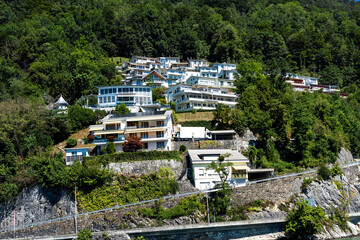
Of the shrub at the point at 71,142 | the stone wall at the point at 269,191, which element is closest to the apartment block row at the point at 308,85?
the stone wall at the point at 269,191

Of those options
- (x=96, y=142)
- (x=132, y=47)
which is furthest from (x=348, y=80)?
(x=96, y=142)

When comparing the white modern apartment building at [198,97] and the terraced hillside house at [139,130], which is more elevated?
the white modern apartment building at [198,97]

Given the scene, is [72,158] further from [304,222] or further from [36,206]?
[304,222]

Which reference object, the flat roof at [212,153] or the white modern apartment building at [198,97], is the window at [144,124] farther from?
the white modern apartment building at [198,97]

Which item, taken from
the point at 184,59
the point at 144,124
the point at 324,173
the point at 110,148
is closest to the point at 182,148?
the point at 144,124

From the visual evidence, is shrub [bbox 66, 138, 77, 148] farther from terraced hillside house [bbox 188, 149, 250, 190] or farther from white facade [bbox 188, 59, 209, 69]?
white facade [bbox 188, 59, 209, 69]

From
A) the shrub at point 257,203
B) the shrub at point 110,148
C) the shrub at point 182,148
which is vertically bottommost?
the shrub at point 257,203

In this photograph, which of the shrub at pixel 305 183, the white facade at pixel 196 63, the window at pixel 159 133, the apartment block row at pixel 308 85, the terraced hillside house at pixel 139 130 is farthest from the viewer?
the white facade at pixel 196 63

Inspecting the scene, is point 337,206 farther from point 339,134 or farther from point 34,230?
point 34,230
